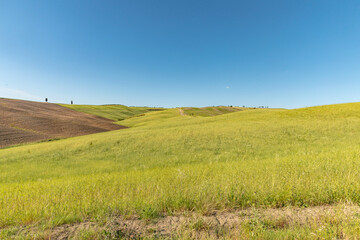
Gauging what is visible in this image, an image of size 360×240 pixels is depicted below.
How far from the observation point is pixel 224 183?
488 cm

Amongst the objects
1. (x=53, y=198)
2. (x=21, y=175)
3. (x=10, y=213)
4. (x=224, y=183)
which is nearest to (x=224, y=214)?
(x=224, y=183)

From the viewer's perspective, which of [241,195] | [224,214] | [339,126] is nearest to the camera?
[224,214]

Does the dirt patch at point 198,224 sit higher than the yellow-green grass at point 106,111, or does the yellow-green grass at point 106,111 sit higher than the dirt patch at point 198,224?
the yellow-green grass at point 106,111

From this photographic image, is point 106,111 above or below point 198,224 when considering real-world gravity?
above

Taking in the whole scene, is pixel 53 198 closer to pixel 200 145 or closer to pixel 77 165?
pixel 77 165

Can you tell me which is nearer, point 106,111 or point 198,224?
point 198,224

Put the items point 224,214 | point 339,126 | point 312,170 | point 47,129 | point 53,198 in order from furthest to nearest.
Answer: point 47,129
point 339,126
point 312,170
point 53,198
point 224,214

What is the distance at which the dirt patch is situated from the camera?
9.75 feet

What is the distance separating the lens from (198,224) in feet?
10.5

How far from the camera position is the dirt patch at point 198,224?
9.75 ft

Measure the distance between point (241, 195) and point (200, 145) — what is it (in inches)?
394

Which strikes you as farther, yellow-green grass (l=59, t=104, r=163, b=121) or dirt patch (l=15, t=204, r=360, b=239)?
yellow-green grass (l=59, t=104, r=163, b=121)

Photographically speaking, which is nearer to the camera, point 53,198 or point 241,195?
point 241,195

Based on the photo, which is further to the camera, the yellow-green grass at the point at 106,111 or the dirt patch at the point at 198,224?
the yellow-green grass at the point at 106,111
